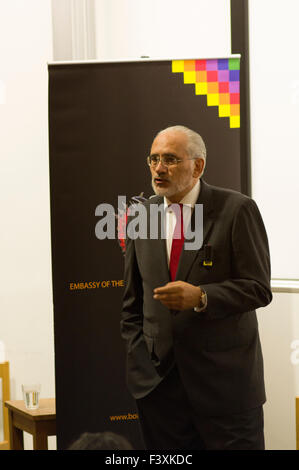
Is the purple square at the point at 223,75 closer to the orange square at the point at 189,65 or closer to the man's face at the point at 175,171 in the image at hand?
the orange square at the point at 189,65

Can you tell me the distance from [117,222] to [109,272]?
0.74ft

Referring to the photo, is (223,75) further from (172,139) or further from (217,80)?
(172,139)

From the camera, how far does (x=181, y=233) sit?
2.42m

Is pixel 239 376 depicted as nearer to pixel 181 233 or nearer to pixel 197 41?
pixel 181 233

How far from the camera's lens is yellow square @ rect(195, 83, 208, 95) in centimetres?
261

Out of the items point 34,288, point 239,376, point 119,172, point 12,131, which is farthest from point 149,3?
point 239,376

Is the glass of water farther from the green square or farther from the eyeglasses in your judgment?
the green square

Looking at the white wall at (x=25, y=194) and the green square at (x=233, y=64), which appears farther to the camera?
the white wall at (x=25, y=194)

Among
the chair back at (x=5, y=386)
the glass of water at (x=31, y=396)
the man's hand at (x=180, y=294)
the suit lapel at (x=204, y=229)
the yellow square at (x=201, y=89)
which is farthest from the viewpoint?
the chair back at (x=5, y=386)

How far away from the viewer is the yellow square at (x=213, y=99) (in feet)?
8.58

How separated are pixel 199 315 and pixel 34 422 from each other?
42.3 inches

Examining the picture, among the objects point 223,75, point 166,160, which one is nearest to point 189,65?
point 223,75

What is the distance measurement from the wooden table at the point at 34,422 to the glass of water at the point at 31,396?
0.03 meters

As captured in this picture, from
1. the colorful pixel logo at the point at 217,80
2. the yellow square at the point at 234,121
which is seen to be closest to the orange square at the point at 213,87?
the colorful pixel logo at the point at 217,80
